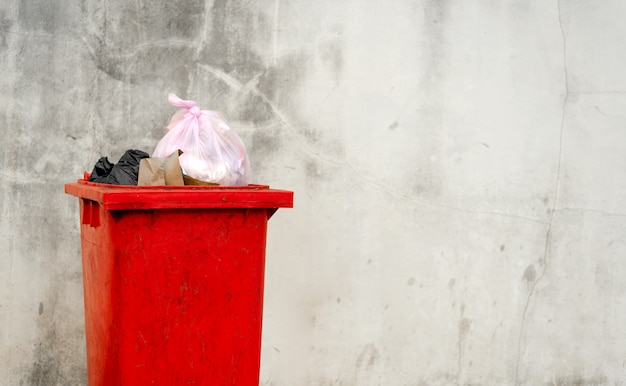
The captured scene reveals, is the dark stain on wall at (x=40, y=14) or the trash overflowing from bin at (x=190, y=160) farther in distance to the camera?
the dark stain on wall at (x=40, y=14)

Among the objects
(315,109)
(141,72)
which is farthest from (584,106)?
(141,72)

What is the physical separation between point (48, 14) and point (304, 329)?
2.24m

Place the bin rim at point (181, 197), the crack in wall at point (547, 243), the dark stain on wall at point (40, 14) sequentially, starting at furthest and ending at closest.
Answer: the crack in wall at point (547, 243), the dark stain on wall at point (40, 14), the bin rim at point (181, 197)

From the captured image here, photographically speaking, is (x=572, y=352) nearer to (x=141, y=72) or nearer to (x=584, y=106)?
(x=584, y=106)

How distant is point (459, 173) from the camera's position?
14.7 feet

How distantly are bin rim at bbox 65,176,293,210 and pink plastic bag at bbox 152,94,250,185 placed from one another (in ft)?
0.58

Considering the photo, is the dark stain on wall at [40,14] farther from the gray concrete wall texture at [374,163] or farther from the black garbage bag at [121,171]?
the black garbage bag at [121,171]

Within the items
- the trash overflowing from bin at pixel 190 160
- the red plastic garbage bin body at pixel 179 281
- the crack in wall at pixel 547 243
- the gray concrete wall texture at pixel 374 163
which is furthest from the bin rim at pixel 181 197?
the crack in wall at pixel 547 243

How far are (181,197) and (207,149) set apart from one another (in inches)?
17.5

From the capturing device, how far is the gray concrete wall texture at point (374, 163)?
387 centimetres

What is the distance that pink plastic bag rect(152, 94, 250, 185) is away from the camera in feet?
10.0

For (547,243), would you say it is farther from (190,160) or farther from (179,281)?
(179,281)

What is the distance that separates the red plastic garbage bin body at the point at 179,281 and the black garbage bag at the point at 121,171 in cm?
13

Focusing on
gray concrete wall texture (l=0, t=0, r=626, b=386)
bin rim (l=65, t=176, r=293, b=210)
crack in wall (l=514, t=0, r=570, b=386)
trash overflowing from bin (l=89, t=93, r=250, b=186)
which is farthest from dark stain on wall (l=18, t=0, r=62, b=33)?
crack in wall (l=514, t=0, r=570, b=386)
